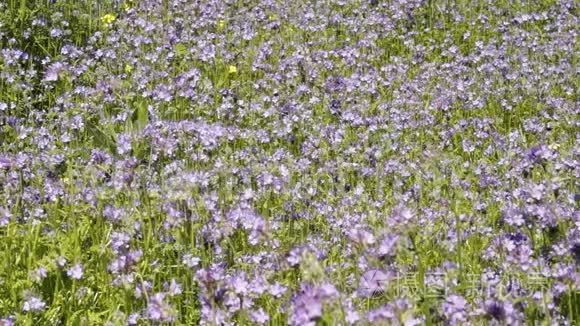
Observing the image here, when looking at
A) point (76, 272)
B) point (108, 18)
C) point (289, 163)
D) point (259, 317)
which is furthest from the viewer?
point (108, 18)

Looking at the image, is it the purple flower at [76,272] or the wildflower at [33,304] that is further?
the purple flower at [76,272]

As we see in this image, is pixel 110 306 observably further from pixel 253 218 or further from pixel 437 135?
pixel 437 135

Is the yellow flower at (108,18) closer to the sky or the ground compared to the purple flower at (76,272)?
closer to the ground

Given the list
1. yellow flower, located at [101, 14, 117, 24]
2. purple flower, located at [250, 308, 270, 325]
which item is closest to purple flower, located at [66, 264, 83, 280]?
purple flower, located at [250, 308, 270, 325]

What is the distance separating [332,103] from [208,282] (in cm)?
262

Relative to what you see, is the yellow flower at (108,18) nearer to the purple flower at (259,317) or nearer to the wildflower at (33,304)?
the wildflower at (33,304)

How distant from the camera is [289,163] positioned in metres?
3.59

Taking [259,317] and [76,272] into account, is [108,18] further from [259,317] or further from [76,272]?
[259,317]

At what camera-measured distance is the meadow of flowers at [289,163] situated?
2.52 meters

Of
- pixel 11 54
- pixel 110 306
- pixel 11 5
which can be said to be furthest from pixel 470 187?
pixel 11 5

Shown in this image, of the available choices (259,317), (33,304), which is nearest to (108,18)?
(33,304)

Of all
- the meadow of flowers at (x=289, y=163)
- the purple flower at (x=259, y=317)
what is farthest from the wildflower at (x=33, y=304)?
the purple flower at (x=259, y=317)

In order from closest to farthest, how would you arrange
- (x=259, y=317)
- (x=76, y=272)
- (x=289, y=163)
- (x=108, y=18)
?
(x=259, y=317) < (x=76, y=272) < (x=289, y=163) < (x=108, y=18)

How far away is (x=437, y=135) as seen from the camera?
177 inches
